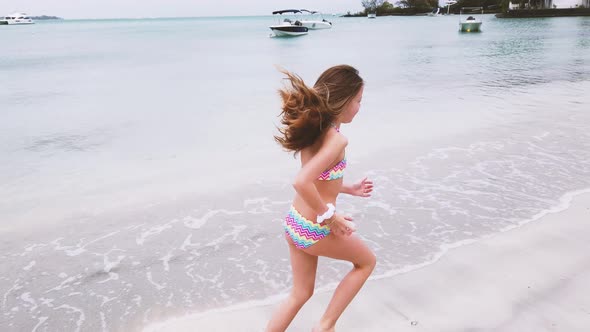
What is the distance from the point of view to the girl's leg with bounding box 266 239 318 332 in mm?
2645

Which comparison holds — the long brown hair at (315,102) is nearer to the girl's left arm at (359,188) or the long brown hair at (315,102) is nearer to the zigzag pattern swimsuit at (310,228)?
the zigzag pattern swimsuit at (310,228)

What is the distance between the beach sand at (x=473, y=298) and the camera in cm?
337

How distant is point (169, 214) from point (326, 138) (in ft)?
13.2

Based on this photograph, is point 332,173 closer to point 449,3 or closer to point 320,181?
point 320,181

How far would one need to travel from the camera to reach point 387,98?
1498 centimetres

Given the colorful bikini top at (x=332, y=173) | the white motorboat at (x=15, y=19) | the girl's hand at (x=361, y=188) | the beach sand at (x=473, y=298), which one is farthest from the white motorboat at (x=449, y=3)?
the colorful bikini top at (x=332, y=173)

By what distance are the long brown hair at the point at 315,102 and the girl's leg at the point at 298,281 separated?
63 centimetres

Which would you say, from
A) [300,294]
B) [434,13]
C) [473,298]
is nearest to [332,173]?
[300,294]

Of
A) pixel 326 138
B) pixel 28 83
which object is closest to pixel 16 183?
pixel 326 138

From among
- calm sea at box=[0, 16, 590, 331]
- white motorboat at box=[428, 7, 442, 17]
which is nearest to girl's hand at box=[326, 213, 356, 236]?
calm sea at box=[0, 16, 590, 331]

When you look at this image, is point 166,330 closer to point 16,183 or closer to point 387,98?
point 16,183

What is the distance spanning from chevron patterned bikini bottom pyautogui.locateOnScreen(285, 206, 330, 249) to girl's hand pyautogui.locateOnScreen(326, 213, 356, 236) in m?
0.07

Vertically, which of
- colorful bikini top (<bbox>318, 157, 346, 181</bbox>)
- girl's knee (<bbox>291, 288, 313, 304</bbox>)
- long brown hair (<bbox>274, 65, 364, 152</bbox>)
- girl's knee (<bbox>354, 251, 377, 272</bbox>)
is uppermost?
long brown hair (<bbox>274, 65, 364, 152</bbox>)

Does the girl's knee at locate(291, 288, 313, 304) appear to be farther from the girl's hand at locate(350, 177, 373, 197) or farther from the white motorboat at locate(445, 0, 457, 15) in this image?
the white motorboat at locate(445, 0, 457, 15)
